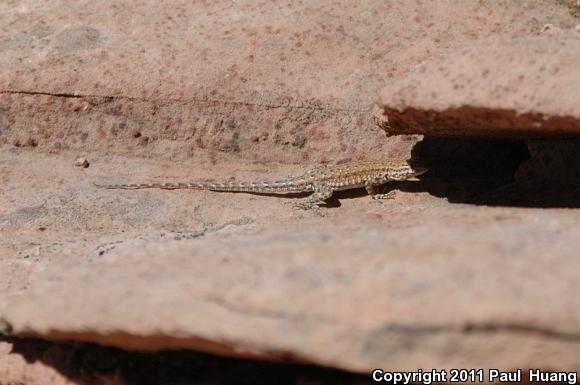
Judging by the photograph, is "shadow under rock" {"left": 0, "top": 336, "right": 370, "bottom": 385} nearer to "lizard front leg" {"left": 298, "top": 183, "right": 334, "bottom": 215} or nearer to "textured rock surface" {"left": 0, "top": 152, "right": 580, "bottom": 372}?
"textured rock surface" {"left": 0, "top": 152, "right": 580, "bottom": 372}

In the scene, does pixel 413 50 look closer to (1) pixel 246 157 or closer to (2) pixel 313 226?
(1) pixel 246 157

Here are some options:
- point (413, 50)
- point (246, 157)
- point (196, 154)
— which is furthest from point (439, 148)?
point (196, 154)

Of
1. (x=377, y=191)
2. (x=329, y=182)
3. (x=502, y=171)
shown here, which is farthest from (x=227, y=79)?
(x=502, y=171)

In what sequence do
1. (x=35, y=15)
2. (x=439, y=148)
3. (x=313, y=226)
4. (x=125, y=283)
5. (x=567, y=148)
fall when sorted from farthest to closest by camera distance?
(x=35, y=15)
(x=439, y=148)
(x=567, y=148)
(x=313, y=226)
(x=125, y=283)

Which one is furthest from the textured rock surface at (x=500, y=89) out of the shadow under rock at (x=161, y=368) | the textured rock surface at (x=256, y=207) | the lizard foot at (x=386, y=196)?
the shadow under rock at (x=161, y=368)

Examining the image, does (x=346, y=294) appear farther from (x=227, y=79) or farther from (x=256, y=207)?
(x=227, y=79)

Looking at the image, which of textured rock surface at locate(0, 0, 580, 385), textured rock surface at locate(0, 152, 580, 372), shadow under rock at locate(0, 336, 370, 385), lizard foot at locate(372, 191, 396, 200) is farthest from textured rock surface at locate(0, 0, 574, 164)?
shadow under rock at locate(0, 336, 370, 385)
